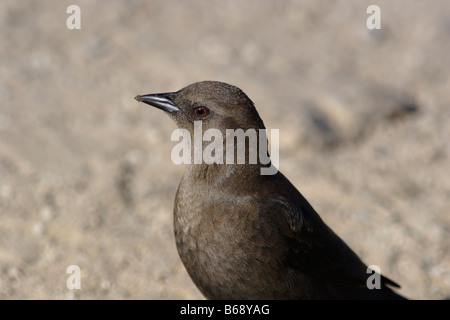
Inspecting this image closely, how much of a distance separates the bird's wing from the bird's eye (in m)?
0.61

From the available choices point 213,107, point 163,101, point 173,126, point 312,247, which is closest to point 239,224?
point 312,247

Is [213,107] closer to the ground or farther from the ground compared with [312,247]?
farther from the ground

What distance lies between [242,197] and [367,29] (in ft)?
16.3

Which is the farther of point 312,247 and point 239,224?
point 312,247

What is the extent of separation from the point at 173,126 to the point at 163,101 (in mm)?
2456

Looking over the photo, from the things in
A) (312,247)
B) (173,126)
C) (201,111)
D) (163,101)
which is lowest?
(312,247)

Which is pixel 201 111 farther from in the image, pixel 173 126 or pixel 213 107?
pixel 173 126

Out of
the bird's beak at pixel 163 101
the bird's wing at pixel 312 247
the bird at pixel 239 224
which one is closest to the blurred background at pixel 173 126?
the bird's wing at pixel 312 247

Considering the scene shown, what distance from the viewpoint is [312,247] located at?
13.7 feet

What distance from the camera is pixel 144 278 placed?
5078 mm

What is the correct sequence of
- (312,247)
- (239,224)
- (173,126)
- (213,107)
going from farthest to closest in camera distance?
(173,126) → (312,247) → (213,107) → (239,224)

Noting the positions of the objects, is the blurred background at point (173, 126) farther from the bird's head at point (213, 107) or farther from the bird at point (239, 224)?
the bird's head at point (213, 107)

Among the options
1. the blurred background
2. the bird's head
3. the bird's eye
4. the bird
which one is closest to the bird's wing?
the bird
